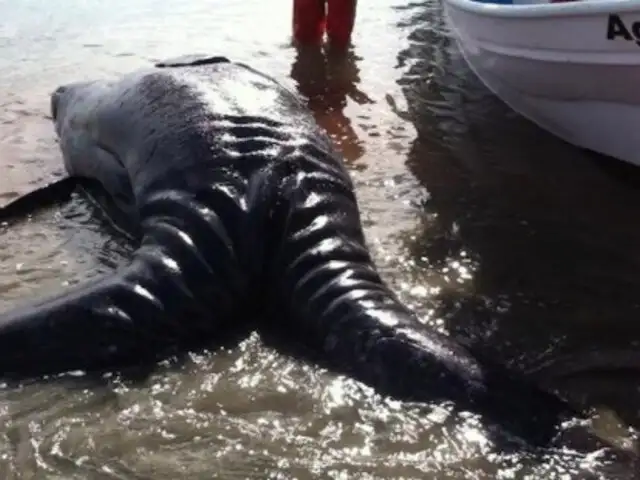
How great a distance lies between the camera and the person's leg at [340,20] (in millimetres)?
8594

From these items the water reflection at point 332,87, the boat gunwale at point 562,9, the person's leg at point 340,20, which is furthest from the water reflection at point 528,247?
the person's leg at point 340,20

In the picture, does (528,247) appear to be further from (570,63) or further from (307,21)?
(307,21)

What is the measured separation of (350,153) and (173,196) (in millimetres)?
2134

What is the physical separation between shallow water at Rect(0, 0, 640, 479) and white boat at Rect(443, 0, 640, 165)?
180 mm

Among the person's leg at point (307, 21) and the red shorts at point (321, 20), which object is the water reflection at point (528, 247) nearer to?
the red shorts at point (321, 20)

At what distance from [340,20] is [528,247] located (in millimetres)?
4565

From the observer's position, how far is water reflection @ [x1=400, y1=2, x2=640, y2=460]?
3699 mm

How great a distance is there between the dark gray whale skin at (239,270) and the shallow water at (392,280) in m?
0.14

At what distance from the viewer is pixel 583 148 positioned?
5875mm

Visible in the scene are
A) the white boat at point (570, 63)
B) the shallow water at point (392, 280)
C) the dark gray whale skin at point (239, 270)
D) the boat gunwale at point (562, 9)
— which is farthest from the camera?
the white boat at point (570, 63)

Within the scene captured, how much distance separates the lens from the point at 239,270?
390cm

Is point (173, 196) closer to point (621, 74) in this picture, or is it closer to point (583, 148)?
point (621, 74)

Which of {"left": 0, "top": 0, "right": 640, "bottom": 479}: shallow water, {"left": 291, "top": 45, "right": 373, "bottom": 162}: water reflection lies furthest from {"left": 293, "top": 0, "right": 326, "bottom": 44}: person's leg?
{"left": 0, "top": 0, "right": 640, "bottom": 479}: shallow water

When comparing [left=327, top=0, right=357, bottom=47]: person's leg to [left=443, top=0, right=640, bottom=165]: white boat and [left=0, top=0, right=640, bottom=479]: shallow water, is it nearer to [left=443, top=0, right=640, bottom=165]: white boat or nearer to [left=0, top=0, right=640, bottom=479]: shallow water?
[left=0, top=0, right=640, bottom=479]: shallow water
